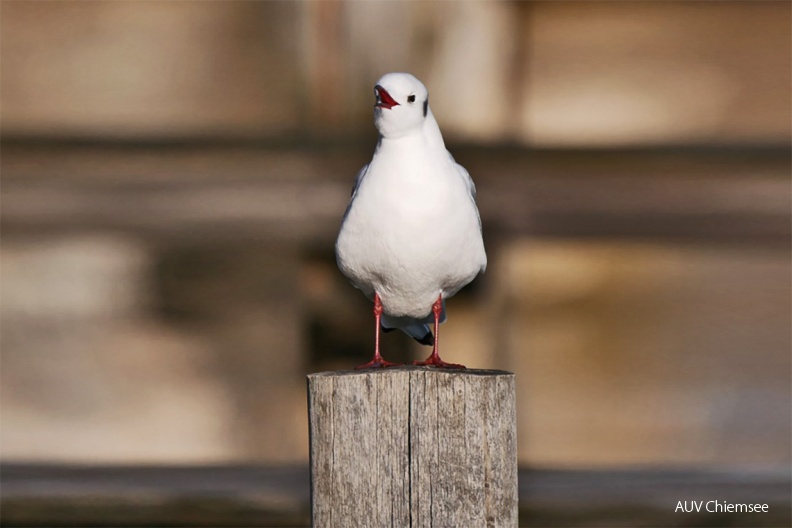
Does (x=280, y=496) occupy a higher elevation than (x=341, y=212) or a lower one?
lower

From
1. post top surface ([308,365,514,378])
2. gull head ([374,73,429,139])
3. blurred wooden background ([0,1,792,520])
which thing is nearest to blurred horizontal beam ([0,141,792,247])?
blurred wooden background ([0,1,792,520])

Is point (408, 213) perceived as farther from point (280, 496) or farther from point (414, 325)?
point (280, 496)

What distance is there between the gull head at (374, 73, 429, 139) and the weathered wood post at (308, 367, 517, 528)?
0.71 metres

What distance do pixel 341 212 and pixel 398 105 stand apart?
1.35 metres

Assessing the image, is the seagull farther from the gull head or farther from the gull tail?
the gull tail

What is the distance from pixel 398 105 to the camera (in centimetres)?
305

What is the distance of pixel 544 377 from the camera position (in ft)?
14.7

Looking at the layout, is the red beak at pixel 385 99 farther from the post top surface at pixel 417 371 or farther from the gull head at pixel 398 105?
the post top surface at pixel 417 371

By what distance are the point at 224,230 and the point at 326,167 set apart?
0.45m

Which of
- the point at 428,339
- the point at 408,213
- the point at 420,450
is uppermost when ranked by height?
the point at 408,213

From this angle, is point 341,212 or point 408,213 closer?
point 408,213

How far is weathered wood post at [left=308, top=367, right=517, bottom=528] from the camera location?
104 inches

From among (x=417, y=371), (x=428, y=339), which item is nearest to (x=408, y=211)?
(x=417, y=371)

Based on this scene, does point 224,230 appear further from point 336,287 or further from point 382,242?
point 382,242
